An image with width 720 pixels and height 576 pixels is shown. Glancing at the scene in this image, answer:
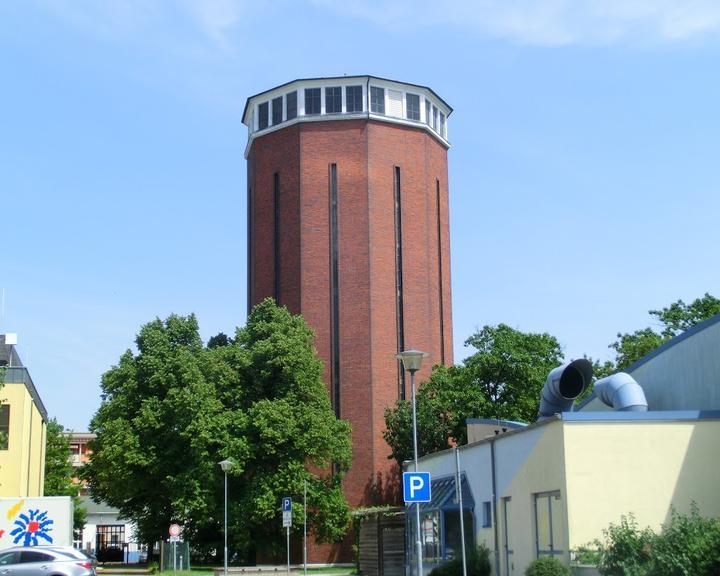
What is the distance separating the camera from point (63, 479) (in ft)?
250

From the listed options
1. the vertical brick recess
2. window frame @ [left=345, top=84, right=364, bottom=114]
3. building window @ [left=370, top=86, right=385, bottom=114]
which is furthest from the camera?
building window @ [left=370, top=86, right=385, bottom=114]

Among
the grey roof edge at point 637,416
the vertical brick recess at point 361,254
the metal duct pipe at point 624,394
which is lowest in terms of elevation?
the grey roof edge at point 637,416

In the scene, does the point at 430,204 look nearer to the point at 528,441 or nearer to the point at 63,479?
the point at 63,479

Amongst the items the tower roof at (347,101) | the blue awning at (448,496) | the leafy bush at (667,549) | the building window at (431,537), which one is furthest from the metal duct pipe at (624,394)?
the tower roof at (347,101)

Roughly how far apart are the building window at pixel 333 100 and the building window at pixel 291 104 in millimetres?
2031

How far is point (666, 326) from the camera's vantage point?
61.9 meters

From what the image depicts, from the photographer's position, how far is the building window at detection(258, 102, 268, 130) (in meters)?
67.2

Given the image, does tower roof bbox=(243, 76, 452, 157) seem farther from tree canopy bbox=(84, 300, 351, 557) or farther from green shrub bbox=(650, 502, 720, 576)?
green shrub bbox=(650, 502, 720, 576)

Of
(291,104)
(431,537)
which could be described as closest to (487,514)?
(431,537)

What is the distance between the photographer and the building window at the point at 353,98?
64562 mm

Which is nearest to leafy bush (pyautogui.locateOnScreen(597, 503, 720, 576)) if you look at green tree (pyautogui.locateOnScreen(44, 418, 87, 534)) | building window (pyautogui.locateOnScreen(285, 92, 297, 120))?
building window (pyautogui.locateOnScreen(285, 92, 297, 120))

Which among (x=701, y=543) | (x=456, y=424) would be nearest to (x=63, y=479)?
(x=456, y=424)

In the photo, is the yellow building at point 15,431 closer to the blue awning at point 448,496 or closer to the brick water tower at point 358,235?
the brick water tower at point 358,235

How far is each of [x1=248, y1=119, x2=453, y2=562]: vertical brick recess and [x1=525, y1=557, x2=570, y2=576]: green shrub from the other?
36080mm
